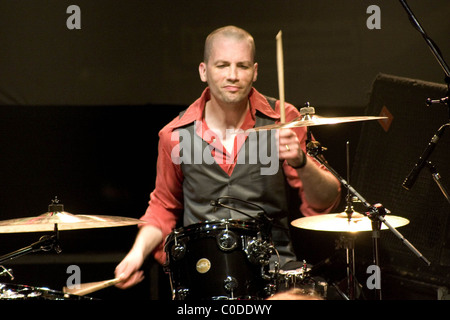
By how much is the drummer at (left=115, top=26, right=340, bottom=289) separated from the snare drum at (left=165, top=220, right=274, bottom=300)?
13.0 inches

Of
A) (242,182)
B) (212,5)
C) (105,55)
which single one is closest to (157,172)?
(242,182)

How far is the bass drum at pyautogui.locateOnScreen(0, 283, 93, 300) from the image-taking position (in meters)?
2.38

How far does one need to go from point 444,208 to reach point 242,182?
1.23 m

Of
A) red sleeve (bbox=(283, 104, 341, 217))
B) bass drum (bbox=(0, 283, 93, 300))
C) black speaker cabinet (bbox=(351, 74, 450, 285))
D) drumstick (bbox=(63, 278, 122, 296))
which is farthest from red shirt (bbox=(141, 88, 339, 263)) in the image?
bass drum (bbox=(0, 283, 93, 300))

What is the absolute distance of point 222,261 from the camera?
283cm

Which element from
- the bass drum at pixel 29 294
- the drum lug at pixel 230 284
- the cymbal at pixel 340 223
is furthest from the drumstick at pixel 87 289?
the cymbal at pixel 340 223

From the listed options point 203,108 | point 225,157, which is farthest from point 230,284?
point 203,108

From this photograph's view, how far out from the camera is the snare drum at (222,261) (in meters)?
2.82

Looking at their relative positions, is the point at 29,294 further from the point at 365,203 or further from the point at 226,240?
the point at 365,203


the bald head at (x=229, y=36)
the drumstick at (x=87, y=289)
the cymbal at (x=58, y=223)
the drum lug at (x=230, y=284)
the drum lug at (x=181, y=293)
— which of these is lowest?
the drum lug at (x=181, y=293)

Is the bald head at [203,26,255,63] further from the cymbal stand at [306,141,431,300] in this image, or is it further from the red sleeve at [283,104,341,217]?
the cymbal stand at [306,141,431,300]

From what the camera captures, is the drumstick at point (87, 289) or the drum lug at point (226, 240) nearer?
the drumstick at point (87, 289)

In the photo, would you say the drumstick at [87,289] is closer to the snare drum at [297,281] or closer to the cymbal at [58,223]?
the cymbal at [58,223]

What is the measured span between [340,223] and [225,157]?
722 millimetres
